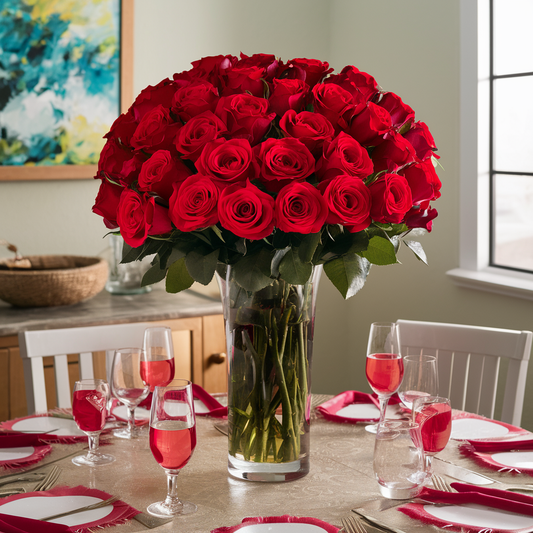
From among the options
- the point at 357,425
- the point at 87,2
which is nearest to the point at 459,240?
the point at 357,425

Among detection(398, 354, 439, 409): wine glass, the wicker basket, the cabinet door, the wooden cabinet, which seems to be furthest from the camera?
the cabinet door

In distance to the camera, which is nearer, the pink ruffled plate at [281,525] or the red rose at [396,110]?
the pink ruffled plate at [281,525]

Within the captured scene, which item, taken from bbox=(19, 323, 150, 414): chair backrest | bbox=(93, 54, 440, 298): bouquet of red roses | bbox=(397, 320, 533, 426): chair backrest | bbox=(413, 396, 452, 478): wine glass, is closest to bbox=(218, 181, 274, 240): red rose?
bbox=(93, 54, 440, 298): bouquet of red roses

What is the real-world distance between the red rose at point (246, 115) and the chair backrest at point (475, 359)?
3.18 feet

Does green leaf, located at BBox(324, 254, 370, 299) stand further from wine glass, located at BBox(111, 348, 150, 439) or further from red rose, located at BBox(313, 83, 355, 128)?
wine glass, located at BBox(111, 348, 150, 439)

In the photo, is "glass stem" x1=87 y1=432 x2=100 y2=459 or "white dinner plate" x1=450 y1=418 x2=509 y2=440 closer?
"glass stem" x1=87 y1=432 x2=100 y2=459

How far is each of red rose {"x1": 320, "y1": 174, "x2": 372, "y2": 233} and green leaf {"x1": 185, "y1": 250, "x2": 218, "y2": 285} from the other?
7.1 inches

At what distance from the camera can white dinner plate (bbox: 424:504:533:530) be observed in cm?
92

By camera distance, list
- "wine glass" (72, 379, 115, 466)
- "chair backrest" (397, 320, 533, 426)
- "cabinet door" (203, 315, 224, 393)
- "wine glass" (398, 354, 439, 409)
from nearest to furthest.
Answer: "wine glass" (72, 379, 115, 466), "wine glass" (398, 354, 439, 409), "chair backrest" (397, 320, 533, 426), "cabinet door" (203, 315, 224, 393)

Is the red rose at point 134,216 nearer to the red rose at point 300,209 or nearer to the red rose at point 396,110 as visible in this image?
the red rose at point 300,209

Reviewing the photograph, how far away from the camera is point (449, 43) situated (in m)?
2.49

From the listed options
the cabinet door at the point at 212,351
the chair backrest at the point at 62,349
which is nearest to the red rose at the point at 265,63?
the chair backrest at the point at 62,349

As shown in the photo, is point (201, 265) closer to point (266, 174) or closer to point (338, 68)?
point (266, 174)

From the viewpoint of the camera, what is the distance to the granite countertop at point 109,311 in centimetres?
217
